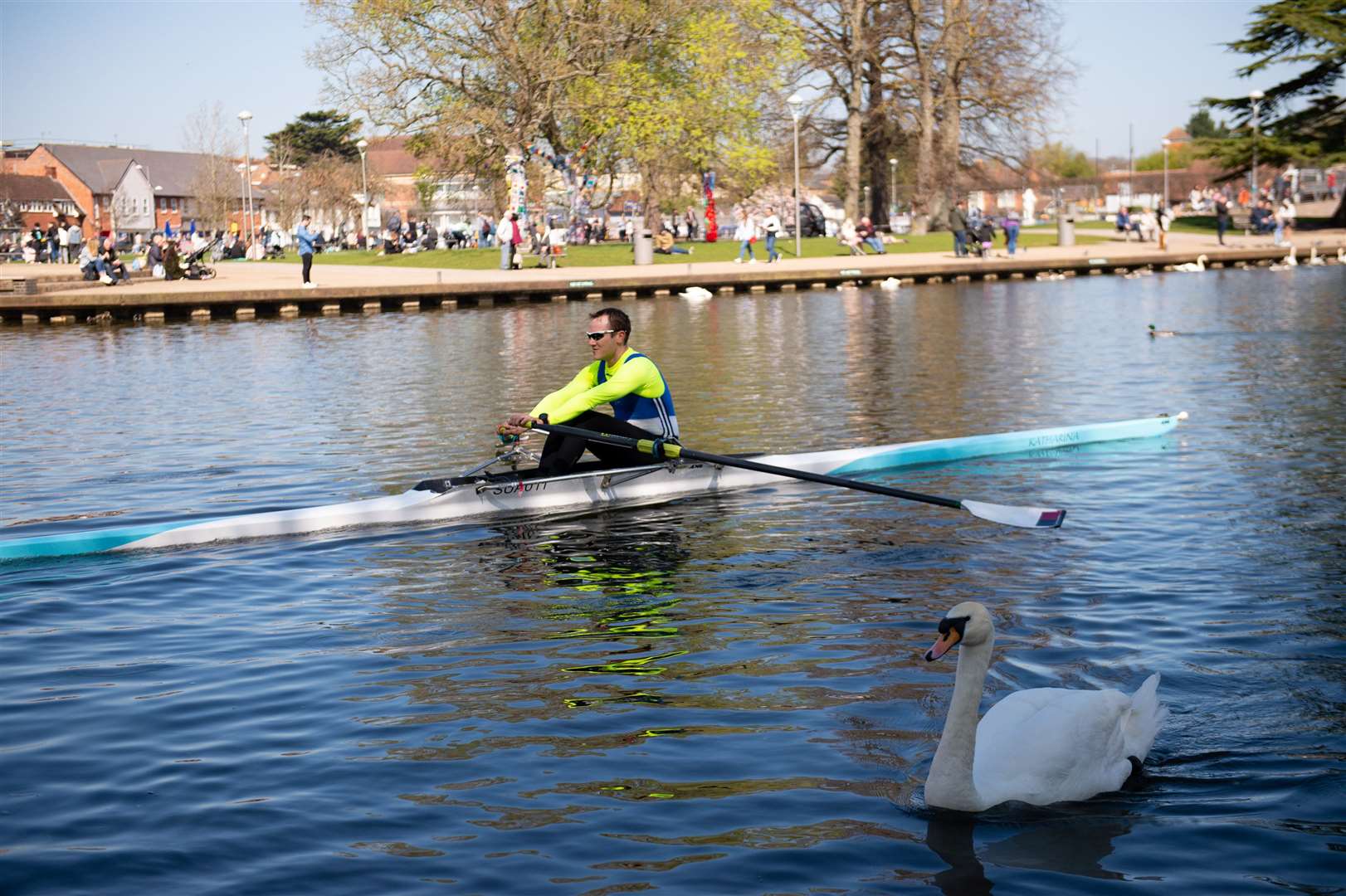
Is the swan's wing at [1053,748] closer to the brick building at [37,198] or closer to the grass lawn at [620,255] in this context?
the grass lawn at [620,255]

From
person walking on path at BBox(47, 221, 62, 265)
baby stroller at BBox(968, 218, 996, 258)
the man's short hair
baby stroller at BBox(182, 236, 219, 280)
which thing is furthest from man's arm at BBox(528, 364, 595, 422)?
person walking on path at BBox(47, 221, 62, 265)

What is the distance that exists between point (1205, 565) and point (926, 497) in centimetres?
196

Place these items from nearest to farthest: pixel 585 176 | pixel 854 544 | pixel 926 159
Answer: pixel 854 544, pixel 585 176, pixel 926 159


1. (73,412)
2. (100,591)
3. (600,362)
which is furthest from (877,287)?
(100,591)

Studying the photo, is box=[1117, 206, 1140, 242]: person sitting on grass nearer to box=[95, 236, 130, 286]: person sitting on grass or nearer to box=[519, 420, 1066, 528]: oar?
box=[95, 236, 130, 286]: person sitting on grass

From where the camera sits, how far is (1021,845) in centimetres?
546

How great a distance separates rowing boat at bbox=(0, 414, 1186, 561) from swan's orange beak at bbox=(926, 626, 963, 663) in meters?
4.92

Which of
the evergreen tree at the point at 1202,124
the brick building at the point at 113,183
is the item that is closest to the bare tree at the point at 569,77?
the brick building at the point at 113,183

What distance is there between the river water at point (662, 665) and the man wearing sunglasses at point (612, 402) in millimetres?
564

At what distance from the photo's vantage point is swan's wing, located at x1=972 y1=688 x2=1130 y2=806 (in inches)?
222

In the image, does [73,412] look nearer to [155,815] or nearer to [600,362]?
[600,362]

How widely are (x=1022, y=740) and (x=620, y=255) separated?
145 ft

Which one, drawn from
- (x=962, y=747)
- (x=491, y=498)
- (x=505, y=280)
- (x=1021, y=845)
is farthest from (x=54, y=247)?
(x=1021, y=845)

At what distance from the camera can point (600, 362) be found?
11.4 m
